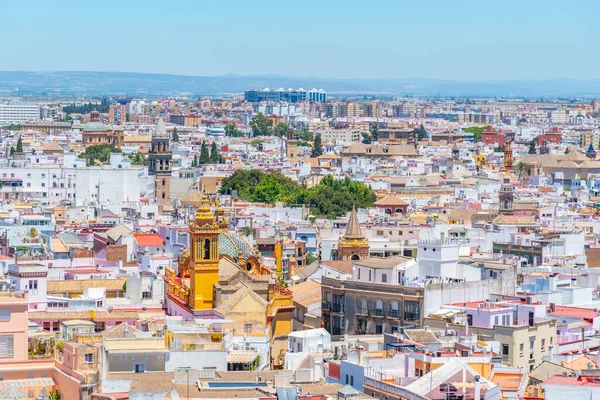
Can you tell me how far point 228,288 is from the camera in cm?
3198

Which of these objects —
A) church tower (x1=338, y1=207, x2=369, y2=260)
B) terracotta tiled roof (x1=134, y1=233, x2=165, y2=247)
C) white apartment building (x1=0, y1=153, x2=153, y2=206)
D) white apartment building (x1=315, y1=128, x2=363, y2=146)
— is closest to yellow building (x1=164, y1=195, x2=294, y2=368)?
church tower (x1=338, y1=207, x2=369, y2=260)

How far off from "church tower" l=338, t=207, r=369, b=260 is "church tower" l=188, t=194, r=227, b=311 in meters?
9.64

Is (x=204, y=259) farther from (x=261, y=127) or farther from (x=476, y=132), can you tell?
(x=261, y=127)

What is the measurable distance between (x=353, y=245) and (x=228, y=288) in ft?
33.3

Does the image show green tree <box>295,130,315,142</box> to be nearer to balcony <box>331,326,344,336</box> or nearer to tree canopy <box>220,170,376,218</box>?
tree canopy <box>220,170,376,218</box>

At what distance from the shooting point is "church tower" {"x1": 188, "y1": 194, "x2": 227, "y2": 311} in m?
32.0

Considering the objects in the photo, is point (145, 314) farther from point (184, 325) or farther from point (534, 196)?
point (534, 196)

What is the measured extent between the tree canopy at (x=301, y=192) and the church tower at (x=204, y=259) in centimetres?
3438

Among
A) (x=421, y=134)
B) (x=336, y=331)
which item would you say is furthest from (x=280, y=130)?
(x=336, y=331)

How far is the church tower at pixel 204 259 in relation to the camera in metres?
32.0

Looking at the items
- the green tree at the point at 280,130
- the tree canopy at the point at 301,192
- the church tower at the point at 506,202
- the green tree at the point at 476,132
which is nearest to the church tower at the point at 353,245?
the church tower at the point at 506,202

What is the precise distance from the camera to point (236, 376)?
23.6 m

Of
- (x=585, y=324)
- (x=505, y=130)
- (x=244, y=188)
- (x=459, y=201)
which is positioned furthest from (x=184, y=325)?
(x=505, y=130)

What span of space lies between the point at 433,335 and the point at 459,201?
4421 centimetres
